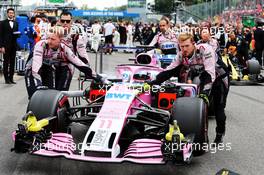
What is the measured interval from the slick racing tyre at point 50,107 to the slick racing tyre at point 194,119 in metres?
1.39

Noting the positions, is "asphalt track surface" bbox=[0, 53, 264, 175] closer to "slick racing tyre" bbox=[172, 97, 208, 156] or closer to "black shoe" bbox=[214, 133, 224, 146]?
"black shoe" bbox=[214, 133, 224, 146]

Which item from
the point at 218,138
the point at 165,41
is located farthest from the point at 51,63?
the point at 165,41

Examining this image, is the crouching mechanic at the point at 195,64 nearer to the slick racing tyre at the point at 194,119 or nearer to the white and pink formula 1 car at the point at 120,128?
the white and pink formula 1 car at the point at 120,128

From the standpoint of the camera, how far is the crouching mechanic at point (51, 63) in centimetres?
675

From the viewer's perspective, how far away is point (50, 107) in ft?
19.4

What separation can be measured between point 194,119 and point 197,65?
48.7 inches

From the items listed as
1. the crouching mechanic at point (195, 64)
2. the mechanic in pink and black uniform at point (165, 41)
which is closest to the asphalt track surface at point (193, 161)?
the crouching mechanic at point (195, 64)

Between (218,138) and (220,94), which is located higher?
(220,94)

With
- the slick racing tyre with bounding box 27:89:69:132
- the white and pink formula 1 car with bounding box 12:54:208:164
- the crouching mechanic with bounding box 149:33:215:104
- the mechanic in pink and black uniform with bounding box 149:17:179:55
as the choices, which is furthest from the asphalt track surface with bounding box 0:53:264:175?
the mechanic in pink and black uniform with bounding box 149:17:179:55

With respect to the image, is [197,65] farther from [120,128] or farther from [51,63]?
[51,63]

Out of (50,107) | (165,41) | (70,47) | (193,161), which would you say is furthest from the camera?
(165,41)

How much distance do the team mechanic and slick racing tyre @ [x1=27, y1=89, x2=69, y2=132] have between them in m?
1.35

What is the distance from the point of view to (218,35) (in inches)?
707
